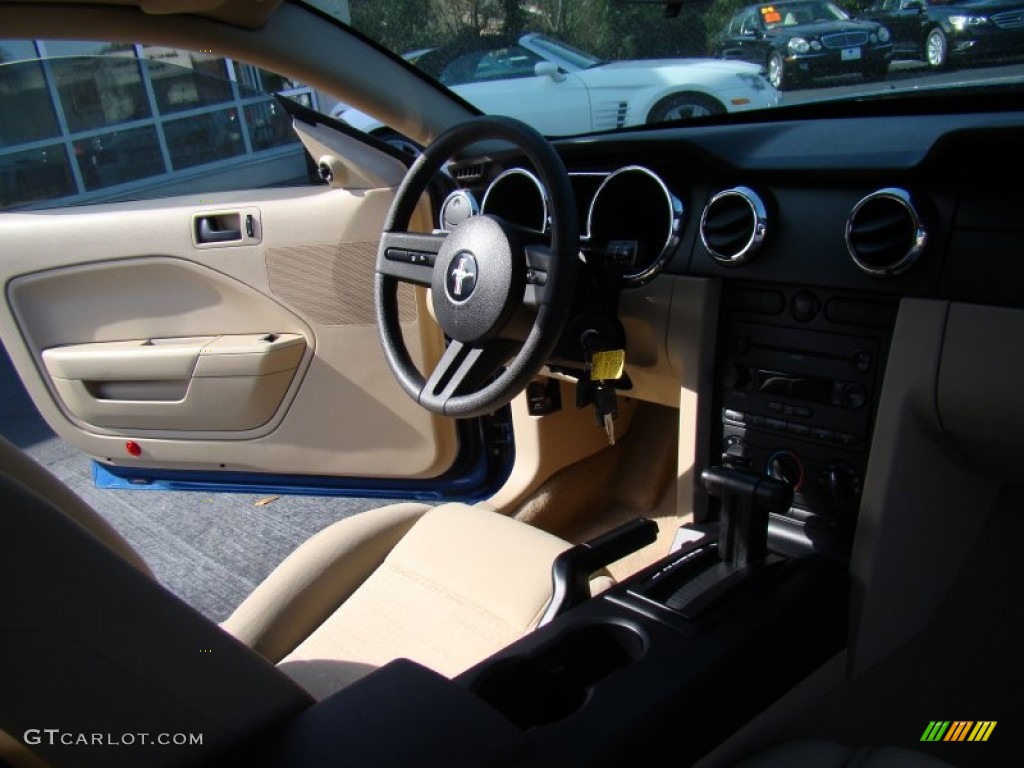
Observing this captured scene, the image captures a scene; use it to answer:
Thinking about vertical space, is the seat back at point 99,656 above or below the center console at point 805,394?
above

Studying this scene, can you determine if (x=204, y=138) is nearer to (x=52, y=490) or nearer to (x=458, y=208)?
(x=458, y=208)

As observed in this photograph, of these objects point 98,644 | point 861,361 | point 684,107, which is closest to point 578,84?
point 684,107

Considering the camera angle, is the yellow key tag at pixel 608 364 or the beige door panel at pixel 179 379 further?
the beige door panel at pixel 179 379

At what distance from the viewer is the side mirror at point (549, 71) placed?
5.94 ft

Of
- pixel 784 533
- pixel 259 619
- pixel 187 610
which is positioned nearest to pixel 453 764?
pixel 187 610

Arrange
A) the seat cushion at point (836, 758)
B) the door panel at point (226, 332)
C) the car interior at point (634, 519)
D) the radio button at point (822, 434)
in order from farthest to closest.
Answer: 1. the door panel at point (226, 332)
2. the radio button at point (822, 434)
3. the seat cushion at point (836, 758)
4. the car interior at point (634, 519)

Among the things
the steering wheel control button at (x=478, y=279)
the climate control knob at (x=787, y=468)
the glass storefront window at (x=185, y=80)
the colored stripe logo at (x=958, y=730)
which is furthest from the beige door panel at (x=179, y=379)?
the colored stripe logo at (x=958, y=730)

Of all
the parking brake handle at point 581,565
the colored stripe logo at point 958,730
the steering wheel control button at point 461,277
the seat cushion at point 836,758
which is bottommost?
the colored stripe logo at point 958,730

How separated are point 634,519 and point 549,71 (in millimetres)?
948

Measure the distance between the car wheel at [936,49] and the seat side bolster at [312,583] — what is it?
1.18 m

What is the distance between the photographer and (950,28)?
51.3 inches

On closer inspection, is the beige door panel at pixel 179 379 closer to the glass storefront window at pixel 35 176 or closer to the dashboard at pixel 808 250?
the glass storefront window at pixel 35 176

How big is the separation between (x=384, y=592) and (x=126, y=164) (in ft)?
4.71

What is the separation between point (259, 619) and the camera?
4.61 ft
